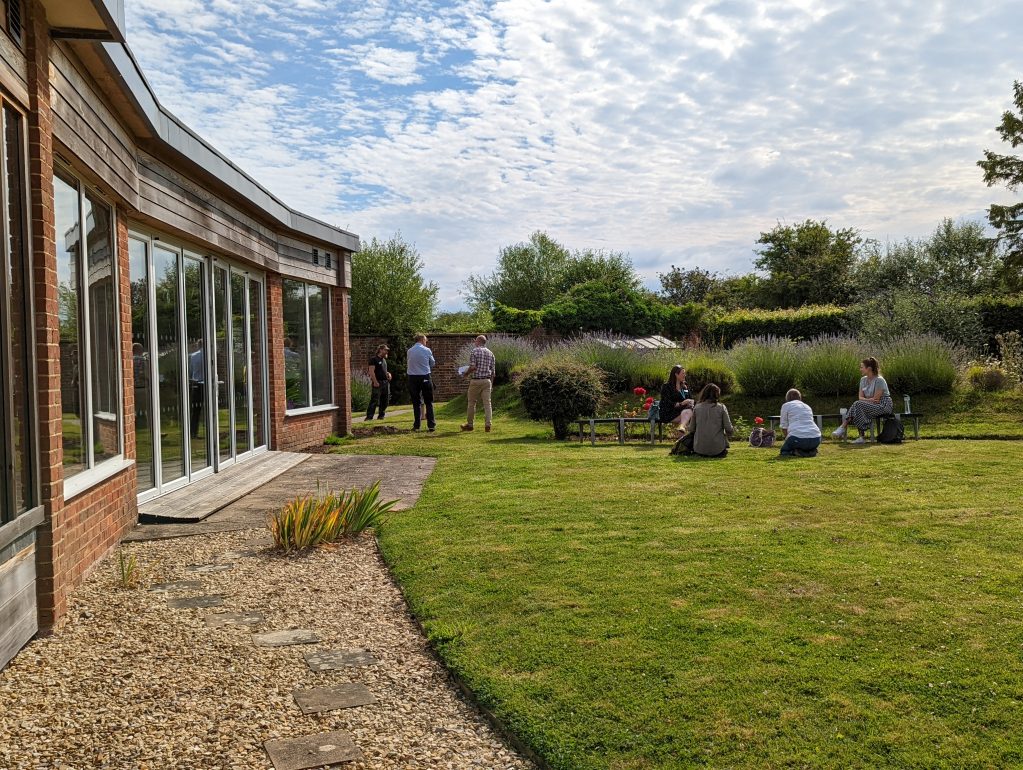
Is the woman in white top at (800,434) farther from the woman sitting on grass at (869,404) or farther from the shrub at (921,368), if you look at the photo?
the shrub at (921,368)

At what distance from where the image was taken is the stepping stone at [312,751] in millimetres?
3066

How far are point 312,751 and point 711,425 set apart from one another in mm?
8788

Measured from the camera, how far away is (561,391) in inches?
535

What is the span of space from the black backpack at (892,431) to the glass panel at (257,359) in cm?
873

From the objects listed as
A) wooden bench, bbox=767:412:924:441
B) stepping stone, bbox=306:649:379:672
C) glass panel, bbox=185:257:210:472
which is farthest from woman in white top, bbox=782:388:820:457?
stepping stone, bbox=306:649:379:672

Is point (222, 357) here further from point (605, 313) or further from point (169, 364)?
point (605, 313)

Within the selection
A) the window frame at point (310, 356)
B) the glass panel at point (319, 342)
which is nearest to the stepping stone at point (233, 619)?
the window frame at point (310, 356)

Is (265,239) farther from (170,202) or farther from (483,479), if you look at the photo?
(483,479)

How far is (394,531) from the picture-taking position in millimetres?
6836

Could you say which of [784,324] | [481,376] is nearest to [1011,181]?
[784,324]

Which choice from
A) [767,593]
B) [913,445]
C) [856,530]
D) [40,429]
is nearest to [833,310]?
[913,445]

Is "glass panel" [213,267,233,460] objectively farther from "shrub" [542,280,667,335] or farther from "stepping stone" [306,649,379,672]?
"shrub" [542,280,667,335]

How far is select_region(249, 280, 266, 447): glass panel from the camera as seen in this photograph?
11523 millimetres

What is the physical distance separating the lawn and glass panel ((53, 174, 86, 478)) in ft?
7.12
